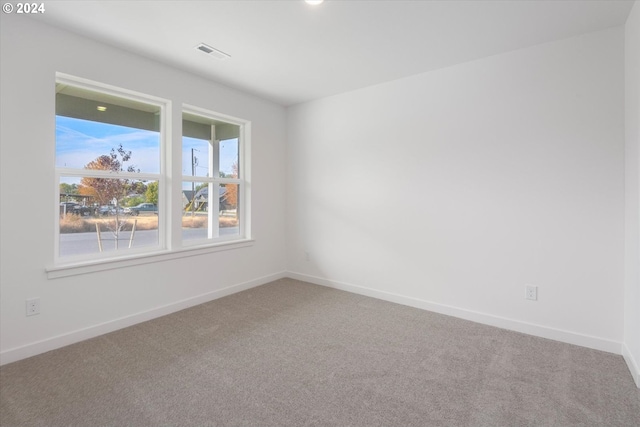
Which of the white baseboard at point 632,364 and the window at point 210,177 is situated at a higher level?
the window at point 210,177

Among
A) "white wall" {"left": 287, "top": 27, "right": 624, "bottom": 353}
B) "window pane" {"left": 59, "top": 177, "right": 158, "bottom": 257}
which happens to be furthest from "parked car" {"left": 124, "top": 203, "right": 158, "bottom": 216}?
"white wall" {"left": 287, "top": 27, "right": 624, "bottom": 353}

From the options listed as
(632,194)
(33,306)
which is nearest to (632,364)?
(632,194)

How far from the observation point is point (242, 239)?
406cm

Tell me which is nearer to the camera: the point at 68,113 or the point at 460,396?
the point at 460,396

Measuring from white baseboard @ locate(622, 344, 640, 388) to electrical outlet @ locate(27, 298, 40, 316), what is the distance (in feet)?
13.9

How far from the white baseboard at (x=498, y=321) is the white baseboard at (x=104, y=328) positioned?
5.02ft

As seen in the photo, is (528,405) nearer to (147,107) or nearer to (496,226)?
(496,226)

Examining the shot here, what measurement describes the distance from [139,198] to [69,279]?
933mm

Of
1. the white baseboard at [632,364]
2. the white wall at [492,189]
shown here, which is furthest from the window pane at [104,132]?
the white baseboard at [632,364]

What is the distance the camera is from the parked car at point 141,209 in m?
3.05

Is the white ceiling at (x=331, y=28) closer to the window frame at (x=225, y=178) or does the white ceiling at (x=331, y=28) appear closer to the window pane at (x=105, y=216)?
the window frame at (x=225, y=178)

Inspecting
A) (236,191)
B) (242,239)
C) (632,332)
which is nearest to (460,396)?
(632,332)

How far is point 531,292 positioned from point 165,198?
11.9ft

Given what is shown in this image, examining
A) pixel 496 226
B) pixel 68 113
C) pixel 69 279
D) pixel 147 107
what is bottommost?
pixel 69 279
